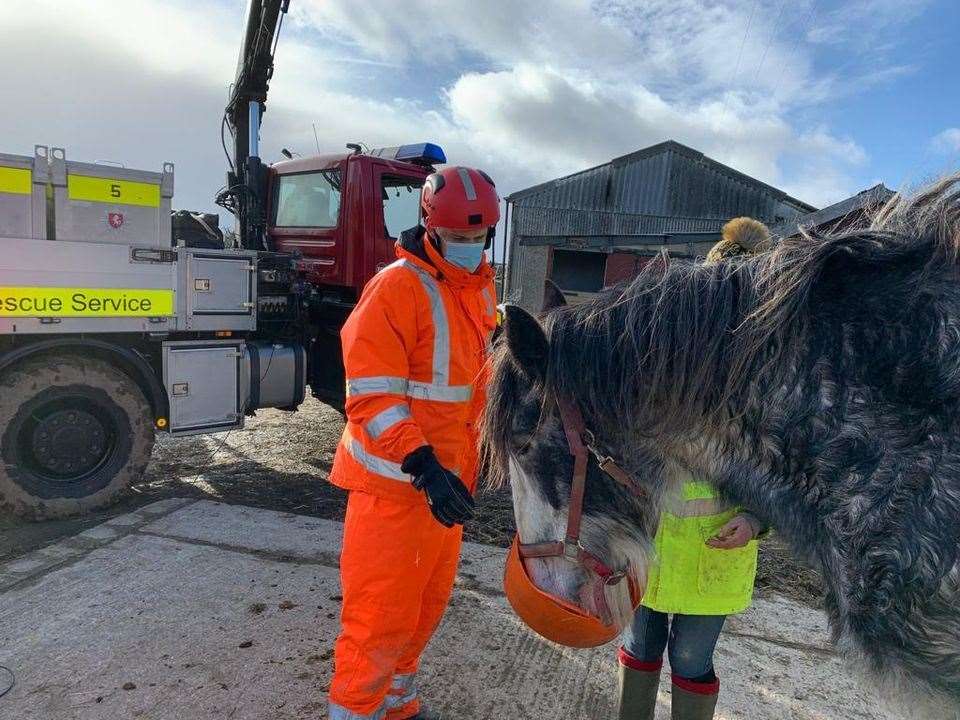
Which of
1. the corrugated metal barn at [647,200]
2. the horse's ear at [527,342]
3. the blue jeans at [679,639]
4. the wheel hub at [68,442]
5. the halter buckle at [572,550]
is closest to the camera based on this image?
the horse's ear at [527,342]

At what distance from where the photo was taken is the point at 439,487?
1.66 m

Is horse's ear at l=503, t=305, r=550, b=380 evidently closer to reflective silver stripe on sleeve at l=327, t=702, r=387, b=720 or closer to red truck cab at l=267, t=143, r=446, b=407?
reflective silver stripe on sleeve at l=327, t=702, r=387, b=720

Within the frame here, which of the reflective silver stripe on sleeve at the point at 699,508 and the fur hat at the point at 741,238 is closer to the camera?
the reflective silver stripe on sleeve at the point at 699,508

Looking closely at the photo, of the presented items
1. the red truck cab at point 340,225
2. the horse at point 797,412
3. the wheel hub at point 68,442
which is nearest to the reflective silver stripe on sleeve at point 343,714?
the horse at point 797,412

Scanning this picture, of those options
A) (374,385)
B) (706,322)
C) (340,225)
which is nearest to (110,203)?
(340,225)

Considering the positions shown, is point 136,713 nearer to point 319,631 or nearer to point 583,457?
point 319,631

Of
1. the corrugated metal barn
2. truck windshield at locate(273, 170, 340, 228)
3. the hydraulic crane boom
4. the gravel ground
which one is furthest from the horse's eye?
the corrugated metal barn

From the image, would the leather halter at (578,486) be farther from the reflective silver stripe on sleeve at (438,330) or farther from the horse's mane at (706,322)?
the reflective silver stripe on sleeve at (438,330)

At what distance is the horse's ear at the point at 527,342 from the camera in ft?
4.37

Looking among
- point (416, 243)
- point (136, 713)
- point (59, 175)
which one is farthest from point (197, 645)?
point (59, 175)

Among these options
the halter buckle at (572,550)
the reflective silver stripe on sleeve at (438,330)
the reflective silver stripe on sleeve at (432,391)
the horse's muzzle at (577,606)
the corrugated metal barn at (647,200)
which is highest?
the corrugated metal barn at (647,200)

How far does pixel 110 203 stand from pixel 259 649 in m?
3.10

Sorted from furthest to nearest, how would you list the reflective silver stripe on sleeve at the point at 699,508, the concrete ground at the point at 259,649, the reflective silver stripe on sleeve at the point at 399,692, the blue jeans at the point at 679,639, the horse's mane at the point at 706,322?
the concrete ground at the point at 259,649 < the reflective silver stripe on sleeve at the point at 399,692 < the blue jeans at the point at 679,639 < the reflective silver stripe on sleeve at the point at 699,508 < the horse's mane at the point at 706,322

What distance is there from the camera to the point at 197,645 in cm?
255
